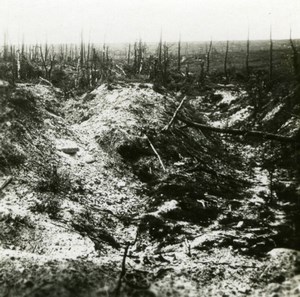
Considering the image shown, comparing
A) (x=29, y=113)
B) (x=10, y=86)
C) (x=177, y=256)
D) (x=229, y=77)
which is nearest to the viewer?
(x=177, y=256)

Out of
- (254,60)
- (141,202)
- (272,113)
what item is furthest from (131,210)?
(254,60)

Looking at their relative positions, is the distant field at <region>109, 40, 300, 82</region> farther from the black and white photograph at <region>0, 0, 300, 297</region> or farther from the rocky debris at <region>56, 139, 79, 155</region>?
the rocky debris at <region>56, 139, 79, 155</region>

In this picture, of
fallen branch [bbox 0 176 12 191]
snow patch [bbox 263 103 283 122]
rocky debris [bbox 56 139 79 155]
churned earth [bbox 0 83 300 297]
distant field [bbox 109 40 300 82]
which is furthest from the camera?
distant field [bbox 109 40 300 82]

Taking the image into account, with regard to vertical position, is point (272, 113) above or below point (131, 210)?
above

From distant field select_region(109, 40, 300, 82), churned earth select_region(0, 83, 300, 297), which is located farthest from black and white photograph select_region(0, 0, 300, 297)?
distant field select_region(109, 40, 300, 82)

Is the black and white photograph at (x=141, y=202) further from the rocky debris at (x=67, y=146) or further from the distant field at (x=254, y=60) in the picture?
the distant field at (x=254, y=60)

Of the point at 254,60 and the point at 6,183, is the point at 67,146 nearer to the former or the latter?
the point at 6,183

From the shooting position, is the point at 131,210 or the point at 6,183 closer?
the point at 6,183

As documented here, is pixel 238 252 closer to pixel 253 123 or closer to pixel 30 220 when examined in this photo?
pixel 30 220

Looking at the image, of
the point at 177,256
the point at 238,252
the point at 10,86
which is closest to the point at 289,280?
the point at 238,252
